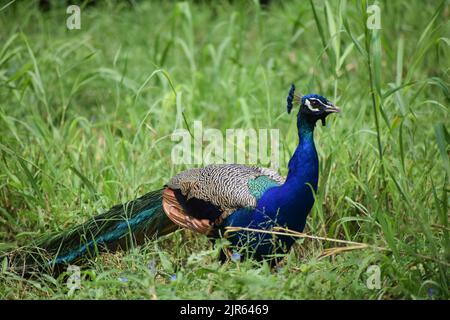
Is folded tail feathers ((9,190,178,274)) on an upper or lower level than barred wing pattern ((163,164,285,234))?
lower

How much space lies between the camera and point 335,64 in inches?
151

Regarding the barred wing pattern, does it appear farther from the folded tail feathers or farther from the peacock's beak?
the peacock's beak

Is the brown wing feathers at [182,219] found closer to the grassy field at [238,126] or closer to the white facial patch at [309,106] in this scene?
the grassy field at [238,126]

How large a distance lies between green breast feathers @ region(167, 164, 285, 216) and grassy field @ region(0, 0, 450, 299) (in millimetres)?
238

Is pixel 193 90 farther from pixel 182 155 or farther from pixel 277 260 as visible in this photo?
pixel 277 260

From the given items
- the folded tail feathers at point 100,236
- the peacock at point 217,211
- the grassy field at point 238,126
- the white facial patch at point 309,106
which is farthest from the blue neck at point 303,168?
the folded tail feathers at point 100,236

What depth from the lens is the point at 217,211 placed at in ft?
11.1

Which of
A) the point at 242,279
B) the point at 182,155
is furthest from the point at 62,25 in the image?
the point at 242,279

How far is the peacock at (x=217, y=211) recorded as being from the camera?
3271 millimetres

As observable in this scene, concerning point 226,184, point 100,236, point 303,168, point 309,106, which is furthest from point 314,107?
point 100,236

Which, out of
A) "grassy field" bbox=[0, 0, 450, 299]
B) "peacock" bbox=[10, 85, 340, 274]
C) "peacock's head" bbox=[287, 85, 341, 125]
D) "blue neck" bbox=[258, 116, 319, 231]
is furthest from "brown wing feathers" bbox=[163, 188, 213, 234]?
"peacock's head" bbox=[287, 85, 341, 125]

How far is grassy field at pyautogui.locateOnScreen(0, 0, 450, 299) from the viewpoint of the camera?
293cm

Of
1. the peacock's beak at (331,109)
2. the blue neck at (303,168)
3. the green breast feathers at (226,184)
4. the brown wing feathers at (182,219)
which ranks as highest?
the peacock's beak at (331,109)
